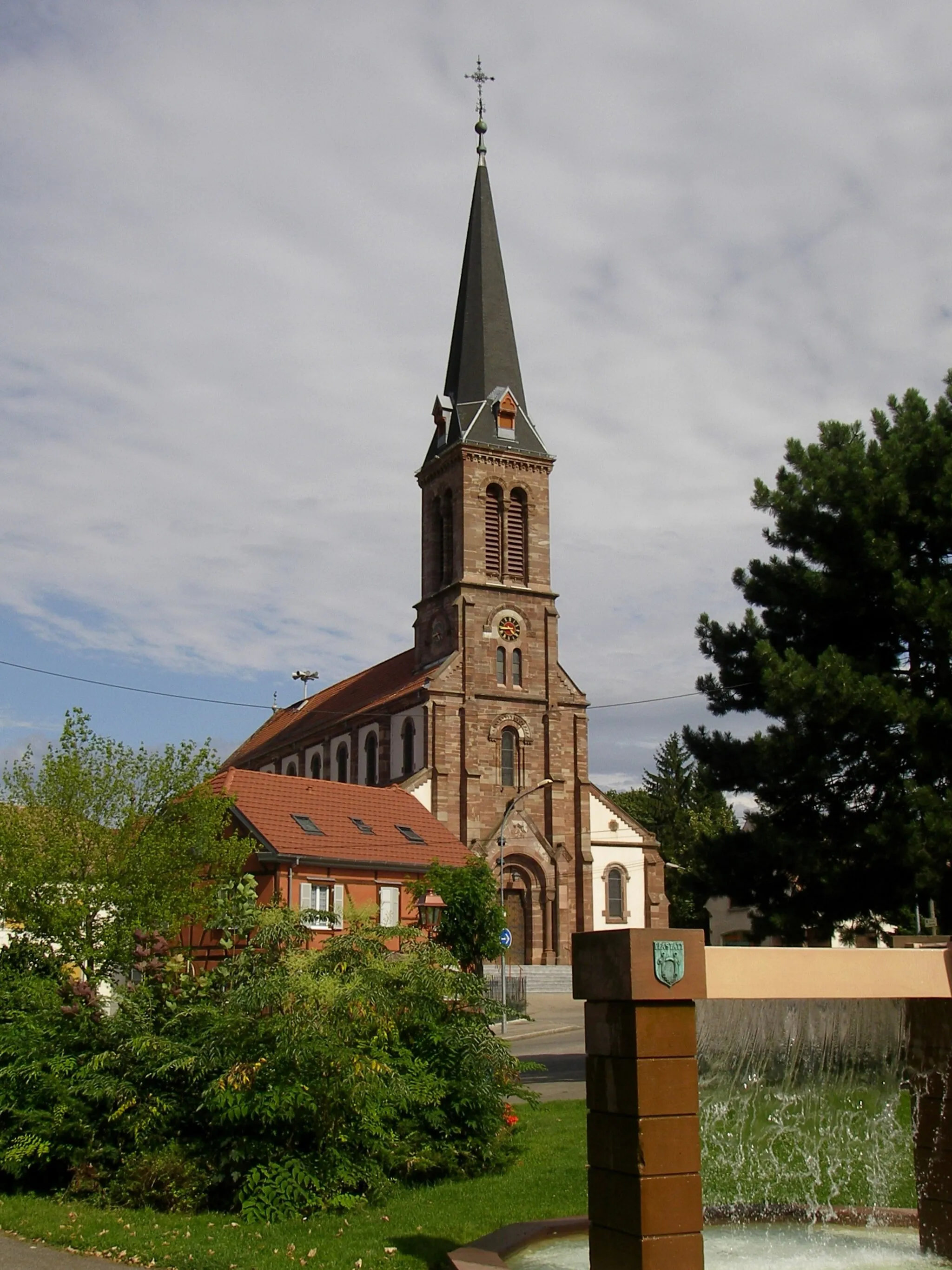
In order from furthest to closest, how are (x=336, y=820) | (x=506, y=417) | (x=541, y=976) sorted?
(x=506, y=417), (x=541, y=976), (x=336, y=820)

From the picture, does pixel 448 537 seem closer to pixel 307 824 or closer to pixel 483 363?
pixel 483 363

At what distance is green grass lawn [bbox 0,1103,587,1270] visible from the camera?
9.16m

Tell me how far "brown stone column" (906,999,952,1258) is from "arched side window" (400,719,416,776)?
42.6m

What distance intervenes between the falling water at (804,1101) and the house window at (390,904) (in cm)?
2676

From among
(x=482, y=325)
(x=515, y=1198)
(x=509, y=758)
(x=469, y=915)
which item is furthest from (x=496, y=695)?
(x=515, y=1198)

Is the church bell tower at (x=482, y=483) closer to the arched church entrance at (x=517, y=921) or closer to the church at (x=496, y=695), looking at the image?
the church at (x=496, y=695)

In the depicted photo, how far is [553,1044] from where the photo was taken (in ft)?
94.0

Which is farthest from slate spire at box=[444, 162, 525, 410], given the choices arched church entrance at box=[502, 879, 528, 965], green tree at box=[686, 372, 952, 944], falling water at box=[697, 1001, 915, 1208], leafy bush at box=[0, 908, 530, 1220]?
falling water at box=[697, 1001, 915, 1208]

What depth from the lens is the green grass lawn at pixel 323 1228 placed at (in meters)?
9.16

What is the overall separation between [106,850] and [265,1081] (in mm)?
12906

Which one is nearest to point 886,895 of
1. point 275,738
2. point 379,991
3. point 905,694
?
point 905,694

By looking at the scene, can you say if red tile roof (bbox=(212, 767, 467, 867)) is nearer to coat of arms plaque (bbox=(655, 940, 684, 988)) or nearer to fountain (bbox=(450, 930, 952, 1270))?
fountain (bbox=(450, 930, 952, 1270))

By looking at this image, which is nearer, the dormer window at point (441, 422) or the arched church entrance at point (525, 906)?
the arched church entrance at point (525, 906)

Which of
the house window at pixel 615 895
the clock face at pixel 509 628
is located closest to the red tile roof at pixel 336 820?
the house window at pixel 615 895
